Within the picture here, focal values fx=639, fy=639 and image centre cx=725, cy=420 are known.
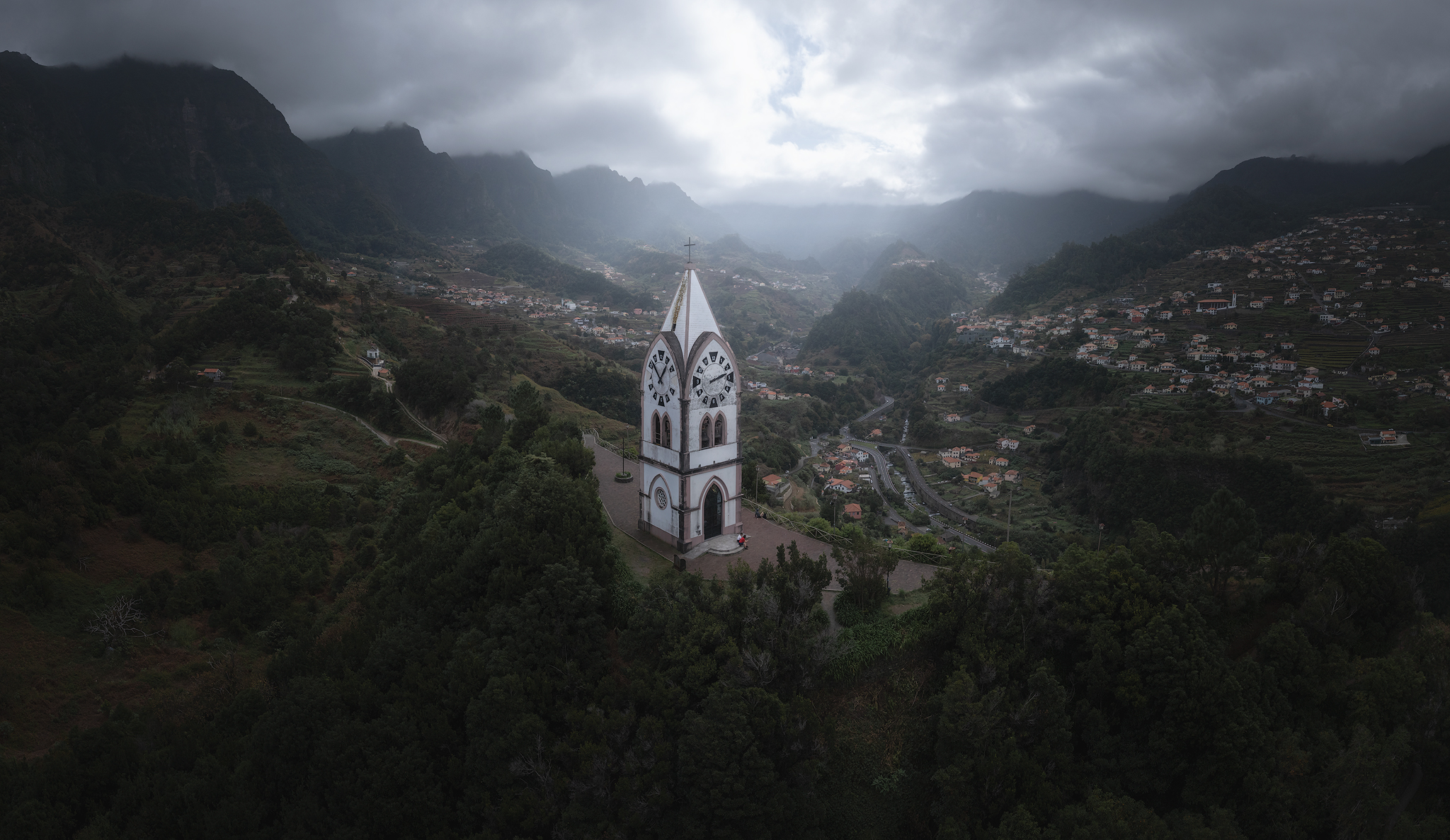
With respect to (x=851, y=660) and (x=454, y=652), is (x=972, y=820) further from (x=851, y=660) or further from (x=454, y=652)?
(x=454, y=652)

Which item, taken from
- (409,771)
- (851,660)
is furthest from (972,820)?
(409,771)

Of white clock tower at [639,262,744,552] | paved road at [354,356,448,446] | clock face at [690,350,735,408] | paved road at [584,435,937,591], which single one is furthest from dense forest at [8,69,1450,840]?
paved road at [354,356,448,446]

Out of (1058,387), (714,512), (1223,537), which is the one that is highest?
(1223,537)

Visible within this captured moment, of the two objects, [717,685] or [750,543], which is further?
[750,543]

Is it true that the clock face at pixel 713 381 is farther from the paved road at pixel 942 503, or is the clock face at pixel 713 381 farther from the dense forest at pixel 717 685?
the paved road at pixel 942 503

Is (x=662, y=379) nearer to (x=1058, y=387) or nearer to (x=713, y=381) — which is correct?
(x=713, y=381)

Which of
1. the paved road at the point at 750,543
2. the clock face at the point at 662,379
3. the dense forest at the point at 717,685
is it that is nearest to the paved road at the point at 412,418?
the dense forest at the point at 717,685

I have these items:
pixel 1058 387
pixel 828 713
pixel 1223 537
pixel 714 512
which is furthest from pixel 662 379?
pixel 1058 387

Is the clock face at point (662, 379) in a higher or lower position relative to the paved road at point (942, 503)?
higher
